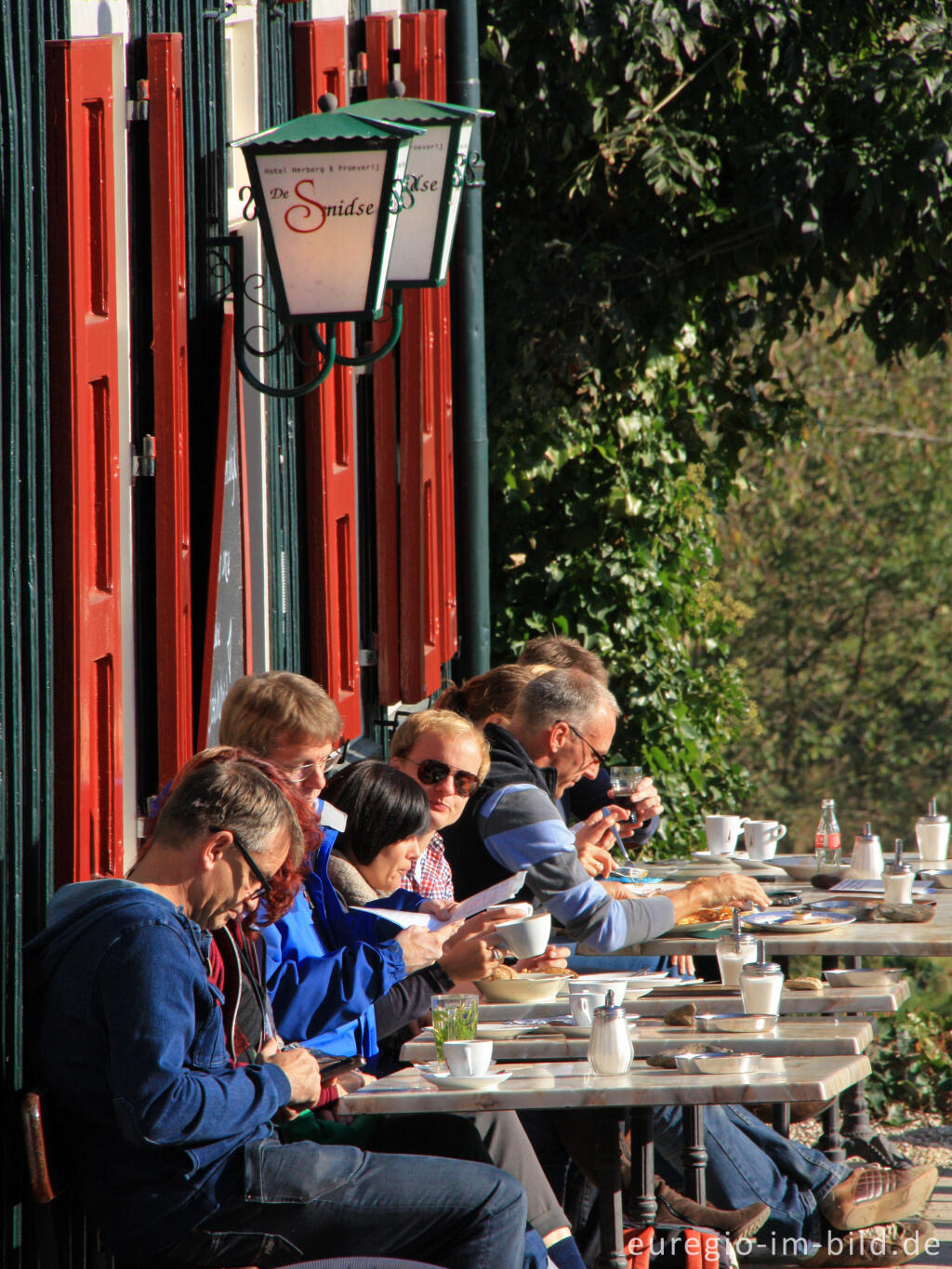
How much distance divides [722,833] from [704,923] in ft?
5.53

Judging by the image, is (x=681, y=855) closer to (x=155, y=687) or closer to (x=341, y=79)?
(x=341, y=79)

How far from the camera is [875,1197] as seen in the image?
4.48 metres

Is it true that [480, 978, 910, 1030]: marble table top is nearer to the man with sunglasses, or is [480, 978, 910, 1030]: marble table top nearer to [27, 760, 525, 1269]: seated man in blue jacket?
the man with sunglasses

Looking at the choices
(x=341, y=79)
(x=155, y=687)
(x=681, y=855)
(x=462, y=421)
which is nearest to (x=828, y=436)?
(x=681, y=855)

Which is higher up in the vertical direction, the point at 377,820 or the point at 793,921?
the point at 377,820

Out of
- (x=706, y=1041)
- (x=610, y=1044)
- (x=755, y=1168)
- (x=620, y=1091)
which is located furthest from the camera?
(x=755, y=1168)

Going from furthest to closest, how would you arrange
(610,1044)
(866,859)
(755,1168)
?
(866,859), (755,1168), (610,1044)

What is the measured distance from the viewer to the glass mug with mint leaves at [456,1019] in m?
3.50

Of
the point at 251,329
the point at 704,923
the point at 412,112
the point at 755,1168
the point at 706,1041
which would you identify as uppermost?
the point at 412,112

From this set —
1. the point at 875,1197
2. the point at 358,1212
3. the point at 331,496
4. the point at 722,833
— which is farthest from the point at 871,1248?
the point at 331,496

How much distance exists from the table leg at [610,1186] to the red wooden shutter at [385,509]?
308 cm

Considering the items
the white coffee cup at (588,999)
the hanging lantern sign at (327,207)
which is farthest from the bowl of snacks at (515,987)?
the hanging lantern sign at (327,207)

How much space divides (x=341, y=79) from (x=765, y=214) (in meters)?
2.64

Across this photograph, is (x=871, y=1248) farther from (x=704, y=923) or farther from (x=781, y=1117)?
(x=704, y=923)
